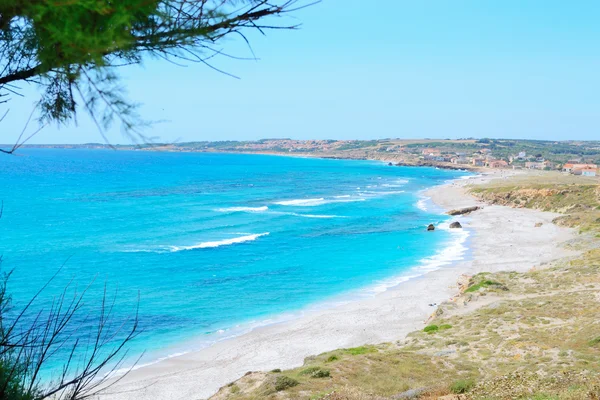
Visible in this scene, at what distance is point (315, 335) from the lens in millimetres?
22641

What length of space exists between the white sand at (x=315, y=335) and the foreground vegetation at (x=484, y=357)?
286cm

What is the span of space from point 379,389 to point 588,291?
14.1 metres

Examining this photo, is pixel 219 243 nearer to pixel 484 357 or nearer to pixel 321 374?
pixel 321 374

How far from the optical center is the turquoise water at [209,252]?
86.9 feet

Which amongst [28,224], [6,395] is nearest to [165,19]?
[6,395]

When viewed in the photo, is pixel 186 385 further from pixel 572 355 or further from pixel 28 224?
pixel 28 224

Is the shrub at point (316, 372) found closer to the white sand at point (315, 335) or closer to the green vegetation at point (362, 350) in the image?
the green vegetation at point (362, 350)

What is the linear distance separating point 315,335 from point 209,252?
58.9 feet

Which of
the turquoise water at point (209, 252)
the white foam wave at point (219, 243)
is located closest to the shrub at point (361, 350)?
the turquoise water at point (209, 252)

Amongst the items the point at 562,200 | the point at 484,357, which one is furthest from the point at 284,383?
the point at 562,200

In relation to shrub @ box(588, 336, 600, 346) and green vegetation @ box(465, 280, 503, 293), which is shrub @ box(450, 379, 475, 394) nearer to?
shrub @ box(588, 336, 600, 346)

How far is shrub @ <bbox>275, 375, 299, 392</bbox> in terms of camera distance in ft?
40.3

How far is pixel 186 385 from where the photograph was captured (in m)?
17.6

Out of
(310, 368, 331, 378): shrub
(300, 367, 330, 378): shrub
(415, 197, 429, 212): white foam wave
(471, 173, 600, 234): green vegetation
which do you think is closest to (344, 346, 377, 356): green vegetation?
(300, 367, 330, 378): shrub
